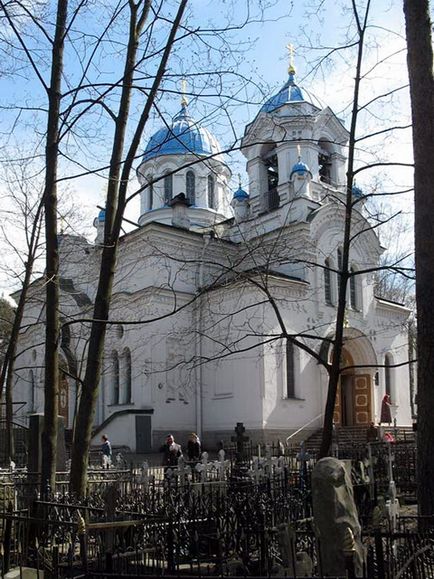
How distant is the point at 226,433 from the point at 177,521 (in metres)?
17.9

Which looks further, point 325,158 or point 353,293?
point 325,158

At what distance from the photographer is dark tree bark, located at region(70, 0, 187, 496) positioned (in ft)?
35.6

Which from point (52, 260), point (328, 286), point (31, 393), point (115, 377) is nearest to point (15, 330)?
point (52, 260)

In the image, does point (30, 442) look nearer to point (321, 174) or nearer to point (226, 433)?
point (226, 433)

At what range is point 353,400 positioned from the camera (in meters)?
29.5

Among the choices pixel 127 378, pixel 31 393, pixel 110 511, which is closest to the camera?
pixel 110 511

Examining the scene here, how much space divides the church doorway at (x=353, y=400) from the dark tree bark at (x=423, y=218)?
1998cm

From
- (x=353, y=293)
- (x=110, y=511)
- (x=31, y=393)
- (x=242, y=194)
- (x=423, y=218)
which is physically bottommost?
(x=110, y=511)

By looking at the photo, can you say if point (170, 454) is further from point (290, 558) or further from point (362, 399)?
point (290, 558)

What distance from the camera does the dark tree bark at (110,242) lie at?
1084cm

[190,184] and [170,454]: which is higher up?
[190,184]

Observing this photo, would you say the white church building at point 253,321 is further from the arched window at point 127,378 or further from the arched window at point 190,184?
the arched window at point 190,184

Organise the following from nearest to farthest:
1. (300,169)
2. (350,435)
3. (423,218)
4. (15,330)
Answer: (423,218), (15,330), (350,435), (300,169)

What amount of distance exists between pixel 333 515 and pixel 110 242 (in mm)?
6604
